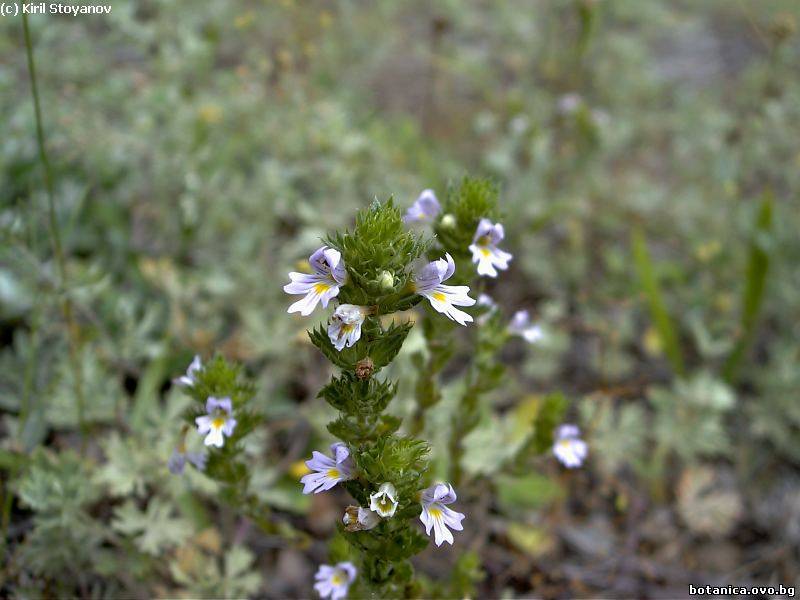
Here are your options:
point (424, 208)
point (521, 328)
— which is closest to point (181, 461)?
point (424, 208)

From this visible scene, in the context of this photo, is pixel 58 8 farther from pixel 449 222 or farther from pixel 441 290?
pixel 441 290

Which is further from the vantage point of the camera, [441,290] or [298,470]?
[298,470]

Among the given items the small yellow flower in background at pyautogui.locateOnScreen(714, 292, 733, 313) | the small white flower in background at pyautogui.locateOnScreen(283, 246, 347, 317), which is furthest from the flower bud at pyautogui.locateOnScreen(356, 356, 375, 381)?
the small yellow flower in background at pyautogui.locateOnScreen(714, 292, 733, 313)

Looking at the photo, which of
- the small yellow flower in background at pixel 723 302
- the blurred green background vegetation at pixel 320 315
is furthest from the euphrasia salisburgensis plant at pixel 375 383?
the small yellow flower in background at pixel 723 302

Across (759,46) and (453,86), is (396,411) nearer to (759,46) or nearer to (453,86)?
(453,86)

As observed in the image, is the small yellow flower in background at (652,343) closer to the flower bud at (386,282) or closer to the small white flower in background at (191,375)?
the flower bud at (386,282)

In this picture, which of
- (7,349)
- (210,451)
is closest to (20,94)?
(7,349)

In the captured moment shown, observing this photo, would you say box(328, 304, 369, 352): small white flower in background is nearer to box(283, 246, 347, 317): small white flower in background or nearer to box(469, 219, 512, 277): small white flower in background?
box(283, 246, 347, 317): small white flower in background
